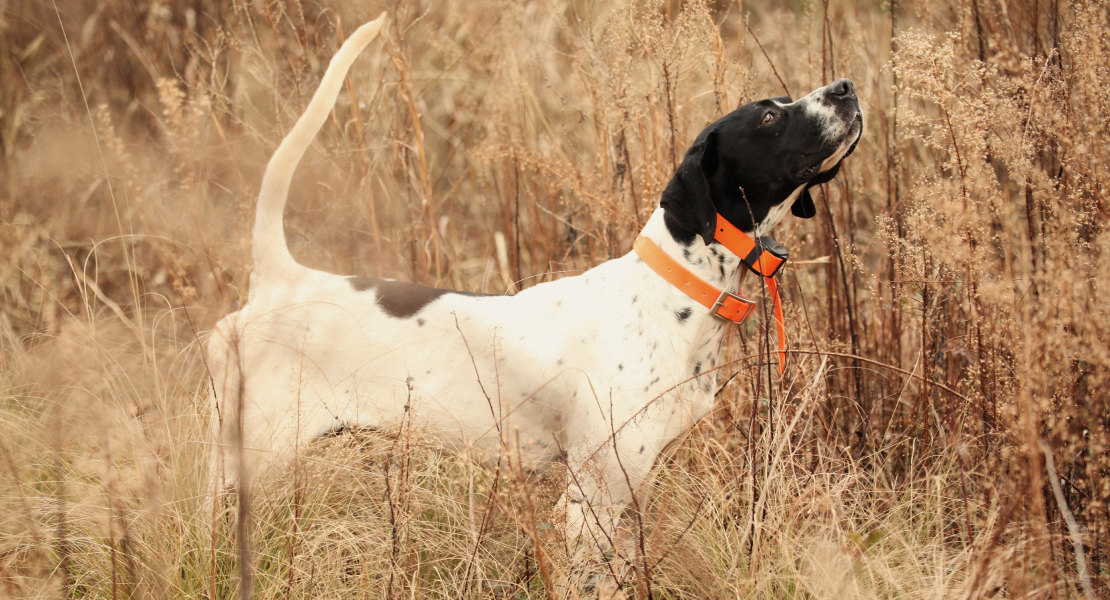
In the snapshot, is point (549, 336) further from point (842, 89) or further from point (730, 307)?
point (842, 89)

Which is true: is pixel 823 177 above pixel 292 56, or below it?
below

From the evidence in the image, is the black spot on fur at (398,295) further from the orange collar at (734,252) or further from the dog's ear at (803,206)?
the dog's ear at (803,206)

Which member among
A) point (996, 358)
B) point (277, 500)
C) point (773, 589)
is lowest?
point (773, 589)

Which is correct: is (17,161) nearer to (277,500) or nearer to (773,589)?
(277,500)

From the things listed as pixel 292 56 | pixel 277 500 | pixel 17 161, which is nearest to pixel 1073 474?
pixel 277 500

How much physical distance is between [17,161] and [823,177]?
4.59 m

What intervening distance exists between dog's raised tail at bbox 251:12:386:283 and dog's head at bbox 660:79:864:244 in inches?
40.4

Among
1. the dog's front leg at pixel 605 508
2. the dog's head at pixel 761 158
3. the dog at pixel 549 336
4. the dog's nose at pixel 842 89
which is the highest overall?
the dog's nose at pixel 842 89

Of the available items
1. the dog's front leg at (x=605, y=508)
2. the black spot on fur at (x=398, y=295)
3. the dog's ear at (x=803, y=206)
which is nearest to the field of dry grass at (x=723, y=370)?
the dog's front leg at (x=605, y=508)

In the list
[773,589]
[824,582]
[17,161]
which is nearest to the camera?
[824,582]

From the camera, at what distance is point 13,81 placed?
4.73 meters

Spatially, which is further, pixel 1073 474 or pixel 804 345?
pixel 804 345

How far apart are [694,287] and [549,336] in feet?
1.61

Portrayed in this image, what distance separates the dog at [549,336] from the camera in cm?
217
